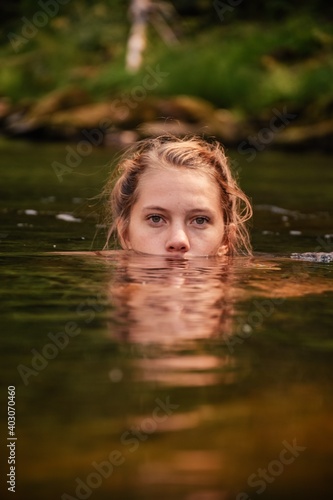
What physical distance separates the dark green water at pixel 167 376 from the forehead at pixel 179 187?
15.0 inches

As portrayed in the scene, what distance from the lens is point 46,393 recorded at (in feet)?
9.57

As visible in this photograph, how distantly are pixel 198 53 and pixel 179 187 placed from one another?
22524mm

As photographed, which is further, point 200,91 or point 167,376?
point 200,91

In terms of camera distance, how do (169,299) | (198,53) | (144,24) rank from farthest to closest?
1. (144,24)
2. (198,53)
3. (169,299)

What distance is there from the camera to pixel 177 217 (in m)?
5.96

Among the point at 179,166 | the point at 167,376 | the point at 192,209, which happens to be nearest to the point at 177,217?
the point at 192,209

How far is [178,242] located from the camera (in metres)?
5.77

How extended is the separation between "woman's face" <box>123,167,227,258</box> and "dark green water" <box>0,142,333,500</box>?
5.7 inches

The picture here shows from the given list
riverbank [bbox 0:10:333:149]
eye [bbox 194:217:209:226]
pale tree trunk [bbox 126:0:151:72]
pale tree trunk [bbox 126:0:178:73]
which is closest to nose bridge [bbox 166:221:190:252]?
eye [bbox 194:217:209:226]

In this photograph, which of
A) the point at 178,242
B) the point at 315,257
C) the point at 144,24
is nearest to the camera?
the point at 178,242

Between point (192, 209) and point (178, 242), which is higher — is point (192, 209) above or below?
above

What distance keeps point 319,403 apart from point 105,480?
78 cm

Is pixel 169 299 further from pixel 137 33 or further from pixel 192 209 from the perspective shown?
pixel 137 33

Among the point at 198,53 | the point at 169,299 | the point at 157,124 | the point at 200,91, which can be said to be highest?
the point at 198,53
